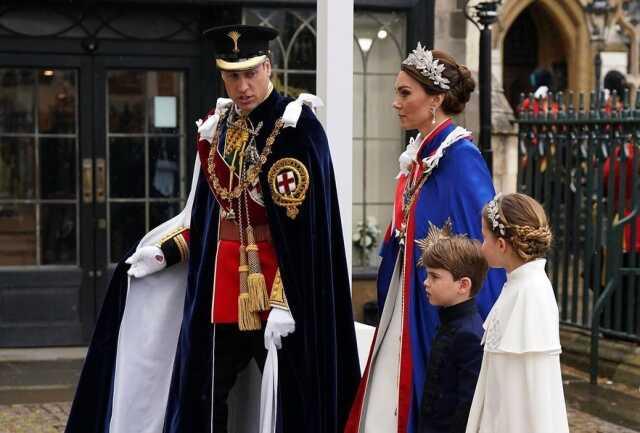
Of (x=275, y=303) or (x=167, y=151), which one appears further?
(x=167, y=151)

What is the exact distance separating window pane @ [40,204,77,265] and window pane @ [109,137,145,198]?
351 millimetres

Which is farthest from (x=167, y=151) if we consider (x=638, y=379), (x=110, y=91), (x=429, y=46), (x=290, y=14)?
(x=638, y=379)

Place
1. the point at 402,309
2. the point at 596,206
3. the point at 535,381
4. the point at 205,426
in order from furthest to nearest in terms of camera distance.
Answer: the point at 596,206
the point at 205,426
the point at 402,309
the point at 535,381

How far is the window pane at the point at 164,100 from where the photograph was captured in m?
9.46

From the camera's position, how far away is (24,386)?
8.04 meters

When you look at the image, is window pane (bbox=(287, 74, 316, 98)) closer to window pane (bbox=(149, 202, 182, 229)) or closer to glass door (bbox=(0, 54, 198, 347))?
glass door (bbox=(0, 54, 198, 347))

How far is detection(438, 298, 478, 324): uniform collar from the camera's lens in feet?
14.0

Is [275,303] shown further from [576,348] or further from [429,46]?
[429,46]

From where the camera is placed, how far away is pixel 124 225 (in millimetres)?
9492

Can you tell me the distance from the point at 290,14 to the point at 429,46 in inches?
45.1

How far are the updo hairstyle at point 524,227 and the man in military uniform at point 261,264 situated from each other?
1.18 metres

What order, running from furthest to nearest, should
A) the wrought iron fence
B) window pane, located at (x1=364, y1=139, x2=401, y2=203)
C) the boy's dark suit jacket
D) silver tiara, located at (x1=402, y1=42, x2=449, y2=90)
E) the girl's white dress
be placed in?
window pane, located at (x1=364, y1=139, x2=401, y2=203), the wrought iron fence, silver tiara, located at (x1=402, y1=42, x2=449, y2=90), the boy's dark suit jacket, the girl's white dress

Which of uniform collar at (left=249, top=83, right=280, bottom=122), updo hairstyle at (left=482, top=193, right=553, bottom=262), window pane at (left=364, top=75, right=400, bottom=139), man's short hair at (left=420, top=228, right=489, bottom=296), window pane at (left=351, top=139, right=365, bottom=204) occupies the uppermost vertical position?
window pane at (left=364, top=75, right=400, bottom=139)

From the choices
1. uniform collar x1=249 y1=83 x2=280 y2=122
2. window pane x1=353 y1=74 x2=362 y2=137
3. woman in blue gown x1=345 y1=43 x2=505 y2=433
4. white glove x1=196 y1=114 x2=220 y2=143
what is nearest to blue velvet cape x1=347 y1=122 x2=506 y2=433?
woman in blue gown x1=345 y1=43 x2=505 y2=433
